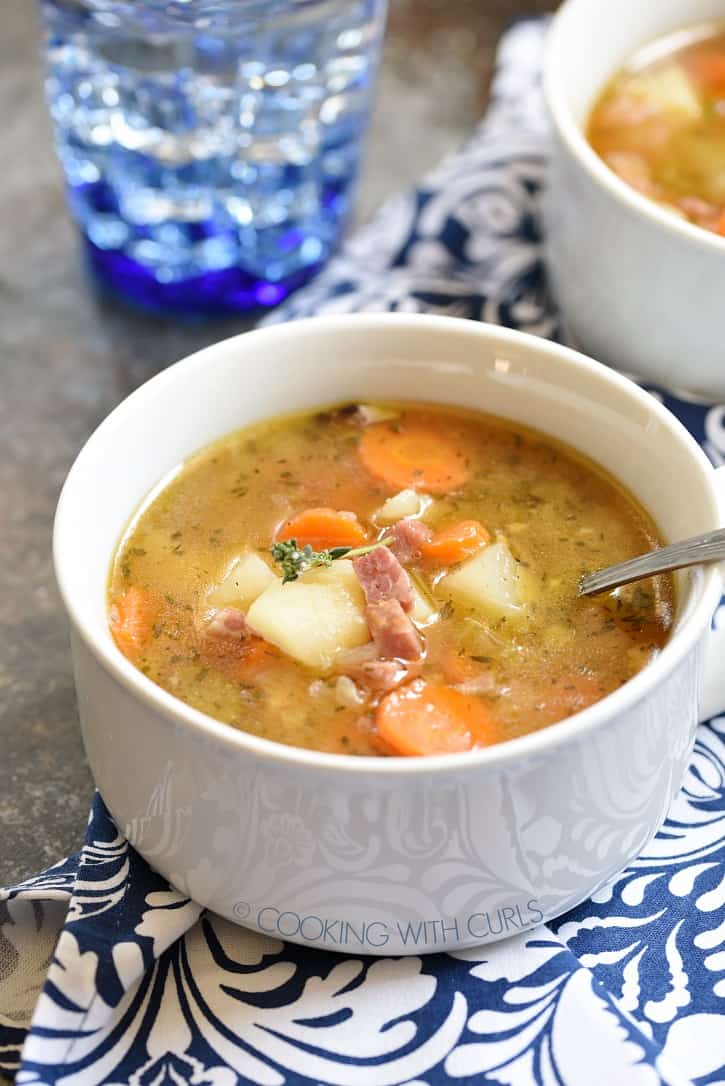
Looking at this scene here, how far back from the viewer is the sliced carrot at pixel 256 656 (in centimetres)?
162

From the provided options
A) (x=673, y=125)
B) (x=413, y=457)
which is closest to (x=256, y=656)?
(x=413, y=457)

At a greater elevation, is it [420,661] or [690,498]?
[690,498]

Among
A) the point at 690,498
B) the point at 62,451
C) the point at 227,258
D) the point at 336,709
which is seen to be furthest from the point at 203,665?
the point at 227,258

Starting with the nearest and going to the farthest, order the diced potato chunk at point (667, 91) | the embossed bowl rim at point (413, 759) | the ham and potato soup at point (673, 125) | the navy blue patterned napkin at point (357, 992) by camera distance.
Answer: the embossed bowl rim at point (413, 759), the navy blue patterned napkin at point (357, 992), the ham and potato soup at point (673, 125), the diced potato chunk at point (667, 91)

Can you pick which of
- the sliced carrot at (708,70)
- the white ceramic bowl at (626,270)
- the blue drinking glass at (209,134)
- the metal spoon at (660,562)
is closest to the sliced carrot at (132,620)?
the metal spoon at (660,562)

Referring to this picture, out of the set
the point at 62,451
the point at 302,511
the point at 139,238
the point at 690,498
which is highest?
the point at 690,498

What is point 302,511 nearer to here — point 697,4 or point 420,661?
point 420,661

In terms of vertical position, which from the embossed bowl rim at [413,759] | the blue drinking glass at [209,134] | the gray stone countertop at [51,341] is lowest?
the gray stone countertop at [51,341]

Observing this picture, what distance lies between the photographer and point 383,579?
5.43ft

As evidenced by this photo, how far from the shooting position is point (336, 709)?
1582 millimetres

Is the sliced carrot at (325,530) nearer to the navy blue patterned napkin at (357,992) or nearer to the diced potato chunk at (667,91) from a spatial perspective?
the navy blue patterned napkin at (357,992)

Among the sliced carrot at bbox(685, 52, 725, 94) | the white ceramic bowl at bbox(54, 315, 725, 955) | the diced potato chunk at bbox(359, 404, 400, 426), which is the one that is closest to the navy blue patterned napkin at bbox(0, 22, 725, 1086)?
the white ceramic bowl at bbox(54, 315, 725, 955)

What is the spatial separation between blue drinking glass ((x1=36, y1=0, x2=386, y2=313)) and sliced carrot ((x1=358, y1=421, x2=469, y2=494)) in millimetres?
922

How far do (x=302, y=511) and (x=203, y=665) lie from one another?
11.8 inches
